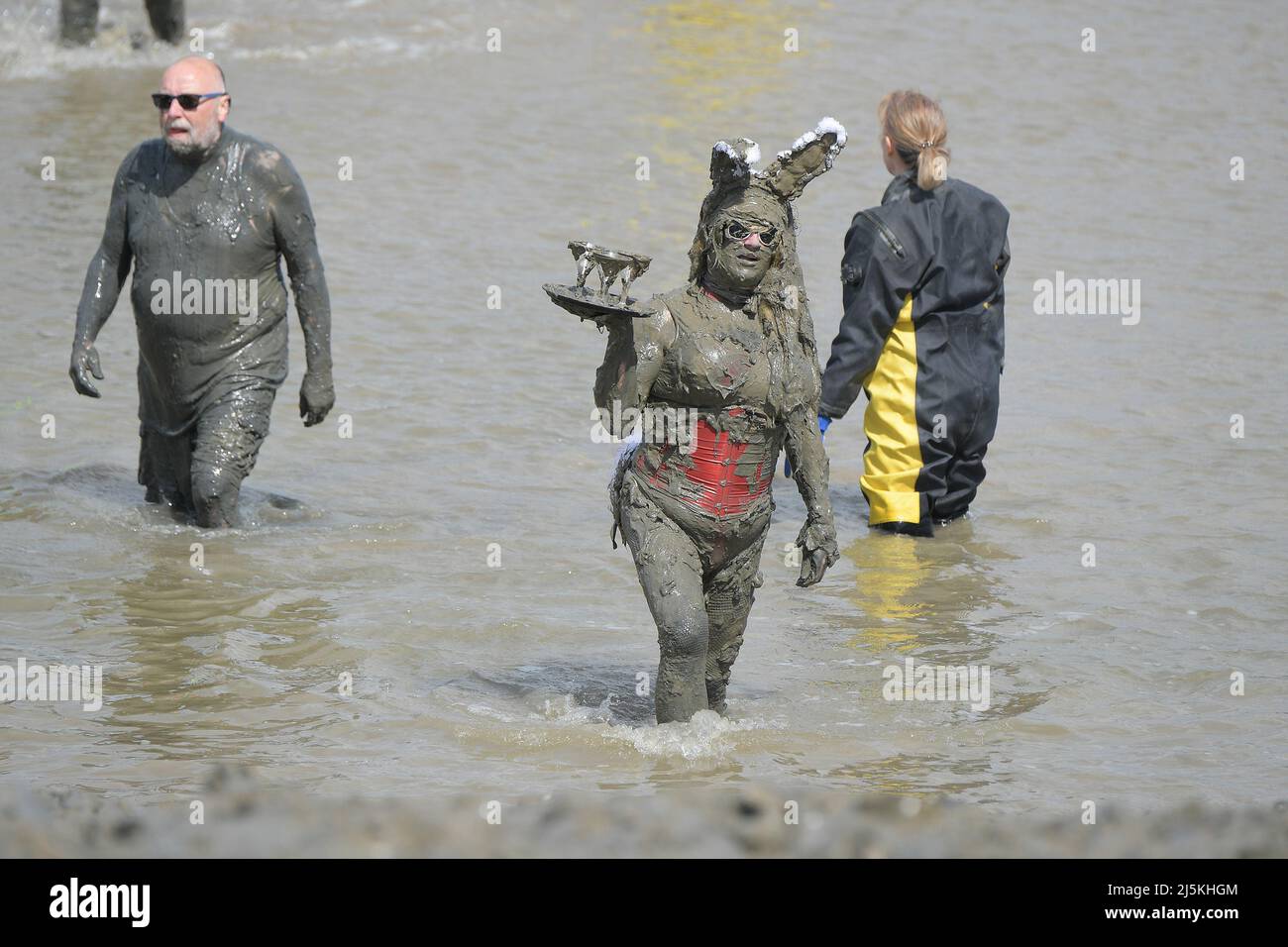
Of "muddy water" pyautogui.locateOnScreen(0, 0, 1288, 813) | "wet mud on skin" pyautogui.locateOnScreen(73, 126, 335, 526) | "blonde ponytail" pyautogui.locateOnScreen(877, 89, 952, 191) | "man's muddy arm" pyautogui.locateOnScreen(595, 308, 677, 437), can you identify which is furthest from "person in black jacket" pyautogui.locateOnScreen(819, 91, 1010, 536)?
"man's muddy arm" pyautogui.locateOnScreen(595, 308, 677, 437)

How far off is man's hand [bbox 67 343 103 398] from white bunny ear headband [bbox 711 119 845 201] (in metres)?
3.33

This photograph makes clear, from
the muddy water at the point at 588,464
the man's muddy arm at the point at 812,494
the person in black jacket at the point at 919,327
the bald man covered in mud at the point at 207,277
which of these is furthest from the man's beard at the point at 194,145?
the man's muddy arm at the point at 812,494

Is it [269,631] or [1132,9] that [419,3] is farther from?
[269,631]

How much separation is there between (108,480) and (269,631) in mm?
2249

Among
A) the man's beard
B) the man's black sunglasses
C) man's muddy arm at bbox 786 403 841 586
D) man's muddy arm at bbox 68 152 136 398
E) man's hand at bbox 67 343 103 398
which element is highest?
the man's black sunglasses

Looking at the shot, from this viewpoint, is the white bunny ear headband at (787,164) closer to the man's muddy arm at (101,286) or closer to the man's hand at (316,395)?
the man's hand at (316,395)

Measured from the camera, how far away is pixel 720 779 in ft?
18.3

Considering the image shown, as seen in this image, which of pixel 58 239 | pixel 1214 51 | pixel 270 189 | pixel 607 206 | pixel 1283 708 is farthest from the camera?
pixel 1214 51

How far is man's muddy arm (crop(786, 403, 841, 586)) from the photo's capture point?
18.6 ft

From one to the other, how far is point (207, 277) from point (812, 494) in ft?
10.6

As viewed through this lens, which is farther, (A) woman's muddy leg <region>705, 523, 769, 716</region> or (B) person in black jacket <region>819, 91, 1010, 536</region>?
(B) person in black jacket <region>819, 91, 1010, 536</region>

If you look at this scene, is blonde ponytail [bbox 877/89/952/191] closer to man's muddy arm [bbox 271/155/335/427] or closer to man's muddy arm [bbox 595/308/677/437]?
man's muddy arm [bbox 271/155/335/427]
